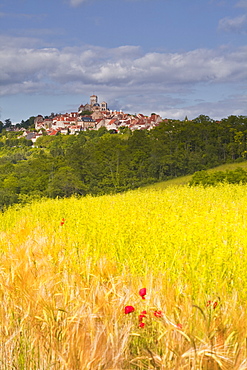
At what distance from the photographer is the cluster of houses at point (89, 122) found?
118 m

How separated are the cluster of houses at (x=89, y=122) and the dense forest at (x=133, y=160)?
67.0 metres

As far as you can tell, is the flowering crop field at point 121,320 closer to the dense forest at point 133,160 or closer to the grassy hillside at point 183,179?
the grassy hillside at point 183,179

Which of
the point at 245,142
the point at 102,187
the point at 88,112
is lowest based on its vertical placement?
the point at 102,187

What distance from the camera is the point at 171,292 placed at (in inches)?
143

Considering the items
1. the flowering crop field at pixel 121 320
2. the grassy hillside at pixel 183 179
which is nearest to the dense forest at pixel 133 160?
the grassy hillside at pixel 183 179

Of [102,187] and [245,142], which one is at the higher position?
[245,142]

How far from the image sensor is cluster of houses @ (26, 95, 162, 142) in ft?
387

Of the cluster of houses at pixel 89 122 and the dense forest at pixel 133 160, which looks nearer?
the dense forest at pixel 133 160

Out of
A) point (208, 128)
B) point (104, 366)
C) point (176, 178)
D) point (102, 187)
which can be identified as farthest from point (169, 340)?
point (208, 128)

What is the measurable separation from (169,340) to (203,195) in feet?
36.1

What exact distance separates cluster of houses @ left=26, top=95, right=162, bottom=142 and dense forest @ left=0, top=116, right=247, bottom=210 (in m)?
67.0

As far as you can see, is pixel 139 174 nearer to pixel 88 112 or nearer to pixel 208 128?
pixel 208 128

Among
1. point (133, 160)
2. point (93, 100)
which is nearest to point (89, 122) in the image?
point (93, 100)

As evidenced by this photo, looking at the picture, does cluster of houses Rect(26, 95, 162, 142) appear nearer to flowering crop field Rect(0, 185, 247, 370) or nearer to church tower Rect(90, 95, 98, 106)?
church tower Rect(90, 95, 98, 106)
